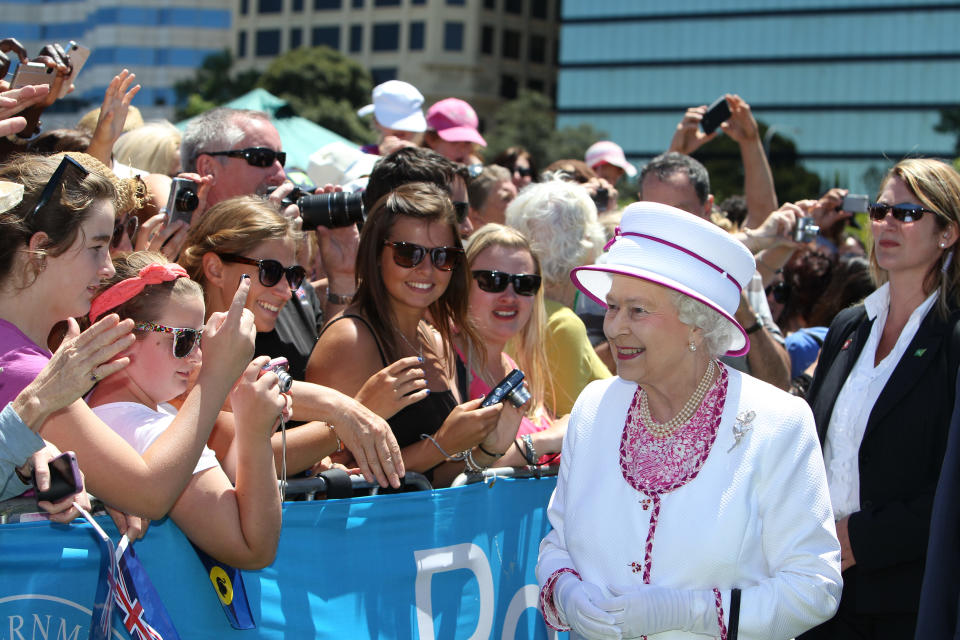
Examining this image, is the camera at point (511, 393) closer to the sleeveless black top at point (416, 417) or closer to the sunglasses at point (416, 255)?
the sleeveless black top at point (416, 417)

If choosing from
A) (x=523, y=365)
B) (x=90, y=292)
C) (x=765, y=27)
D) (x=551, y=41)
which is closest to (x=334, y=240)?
(x=523, y=365)

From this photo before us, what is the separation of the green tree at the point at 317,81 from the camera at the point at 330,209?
2023 inches

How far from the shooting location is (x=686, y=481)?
279cm

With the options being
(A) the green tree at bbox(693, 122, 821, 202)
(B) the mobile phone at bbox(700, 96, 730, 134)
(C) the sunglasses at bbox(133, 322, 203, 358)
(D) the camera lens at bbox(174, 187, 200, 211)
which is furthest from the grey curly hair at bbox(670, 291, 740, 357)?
(A) the green tree at bbox(693, 122, 821, 202)

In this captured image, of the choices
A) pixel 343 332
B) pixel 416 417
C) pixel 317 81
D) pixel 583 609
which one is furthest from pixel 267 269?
pixel 317 81

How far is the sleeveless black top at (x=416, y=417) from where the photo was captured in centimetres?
357

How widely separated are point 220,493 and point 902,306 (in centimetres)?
272

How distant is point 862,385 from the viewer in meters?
3.88

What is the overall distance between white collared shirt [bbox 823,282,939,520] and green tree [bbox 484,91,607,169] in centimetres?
5388

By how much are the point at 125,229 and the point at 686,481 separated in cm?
229

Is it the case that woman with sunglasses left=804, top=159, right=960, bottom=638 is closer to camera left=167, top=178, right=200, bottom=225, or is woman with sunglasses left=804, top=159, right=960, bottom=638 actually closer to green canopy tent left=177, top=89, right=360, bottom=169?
camera left=167, top=178, right=200, bottom=225

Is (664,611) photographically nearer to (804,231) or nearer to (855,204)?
(804,231)

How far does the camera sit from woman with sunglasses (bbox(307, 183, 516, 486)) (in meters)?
3.41

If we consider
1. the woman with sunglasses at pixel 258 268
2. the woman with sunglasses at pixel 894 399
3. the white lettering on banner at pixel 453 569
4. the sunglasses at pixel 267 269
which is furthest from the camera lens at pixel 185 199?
the woman with sunglasses at pixel 894 399
